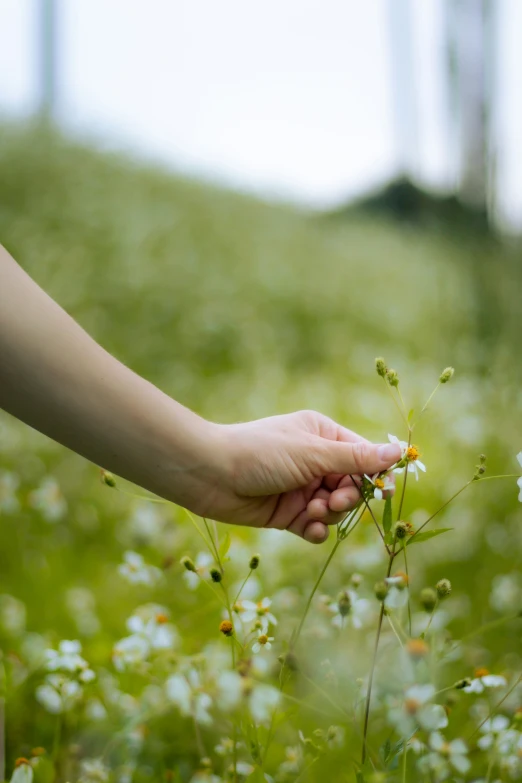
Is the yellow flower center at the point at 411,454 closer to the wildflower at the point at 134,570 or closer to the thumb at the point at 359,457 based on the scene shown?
the thumb at the point at 359,457

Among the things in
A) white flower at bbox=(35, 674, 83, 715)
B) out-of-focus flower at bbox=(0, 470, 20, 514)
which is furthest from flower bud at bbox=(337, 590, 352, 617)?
out-of-focus flower at bbox=(0, 470, 20, 514)

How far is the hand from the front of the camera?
74cm

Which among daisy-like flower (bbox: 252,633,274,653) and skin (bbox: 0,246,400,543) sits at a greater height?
skin (bbox: 0,246,400,543)

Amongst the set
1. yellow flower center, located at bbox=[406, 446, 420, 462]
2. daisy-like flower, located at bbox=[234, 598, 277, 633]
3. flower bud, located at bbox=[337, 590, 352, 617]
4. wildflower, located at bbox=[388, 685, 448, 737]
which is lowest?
daisy-like flower, located at bbox=[234, 598, 277, 633]

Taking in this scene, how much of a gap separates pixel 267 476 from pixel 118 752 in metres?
0.54

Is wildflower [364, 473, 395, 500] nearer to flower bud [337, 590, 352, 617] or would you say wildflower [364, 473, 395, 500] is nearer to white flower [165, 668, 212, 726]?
flower bud [337, 590, 352, 617]

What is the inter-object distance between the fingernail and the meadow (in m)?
0.05

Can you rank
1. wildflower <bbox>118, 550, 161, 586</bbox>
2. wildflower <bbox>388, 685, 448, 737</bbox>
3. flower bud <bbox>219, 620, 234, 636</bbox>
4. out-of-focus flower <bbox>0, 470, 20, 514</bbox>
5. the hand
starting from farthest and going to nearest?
out-of-focus flower <bbox>0, 470, 20, 514</bbox> < wildflower <bbox>118, 550, 161, 586</bbox> < the hand < flower bud <bbox>219, 620, 234, 636</bbox> < wildflower <bbox>388, 685, 448, 737</bbox>

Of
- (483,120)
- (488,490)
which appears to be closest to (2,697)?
(488,490)

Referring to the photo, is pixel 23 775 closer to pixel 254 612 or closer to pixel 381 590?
pixel 254 612

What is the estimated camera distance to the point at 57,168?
3.41 metres

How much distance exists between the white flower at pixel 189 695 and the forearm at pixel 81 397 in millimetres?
264

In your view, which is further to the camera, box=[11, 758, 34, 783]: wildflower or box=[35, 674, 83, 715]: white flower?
box=[35, 674, 83, 715]: white flower

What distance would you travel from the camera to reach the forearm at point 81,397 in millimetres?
671
